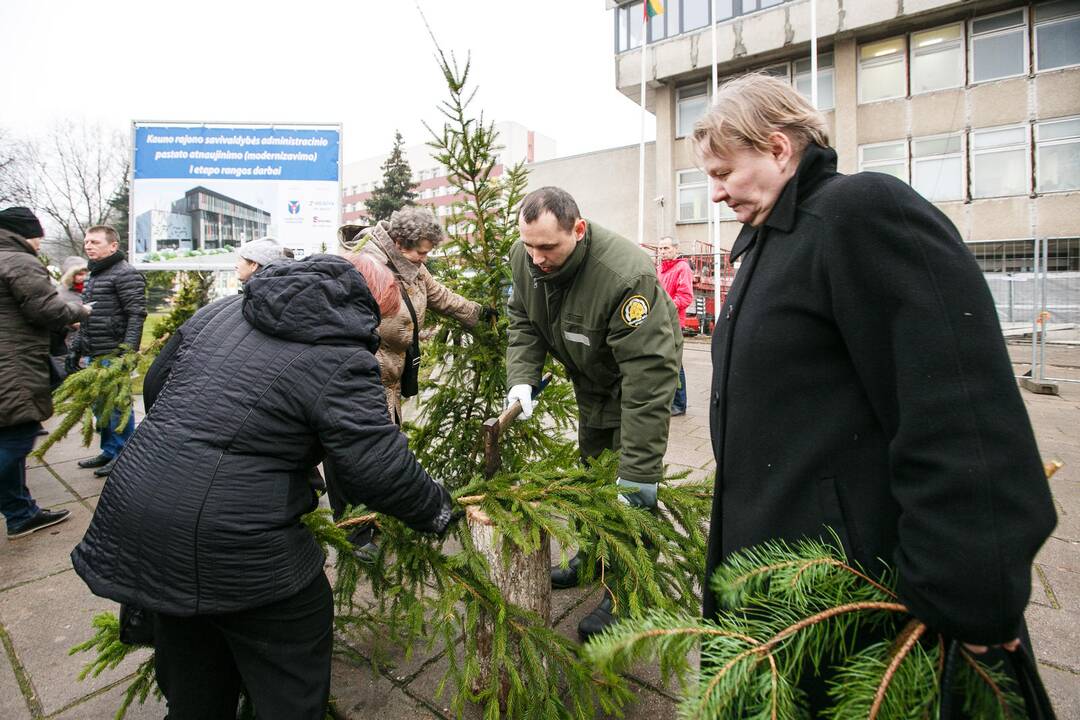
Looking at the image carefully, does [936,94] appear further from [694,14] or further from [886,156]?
[694,14]

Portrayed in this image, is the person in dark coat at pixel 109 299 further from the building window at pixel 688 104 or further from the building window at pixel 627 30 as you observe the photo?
the building window at pixel 627 30

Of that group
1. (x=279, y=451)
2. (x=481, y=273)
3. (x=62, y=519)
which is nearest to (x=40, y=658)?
(x=62, y=519)

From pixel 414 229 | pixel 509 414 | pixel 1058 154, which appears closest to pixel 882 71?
pixel 1058 154

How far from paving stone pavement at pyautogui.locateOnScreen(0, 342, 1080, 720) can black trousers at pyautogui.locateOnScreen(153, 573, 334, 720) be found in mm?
624

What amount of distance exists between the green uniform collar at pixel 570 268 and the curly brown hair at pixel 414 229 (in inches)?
33.4

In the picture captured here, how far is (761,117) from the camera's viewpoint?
4.02 feet

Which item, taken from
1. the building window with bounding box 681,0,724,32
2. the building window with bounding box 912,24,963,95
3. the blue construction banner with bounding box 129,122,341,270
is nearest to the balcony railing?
the building window with bounding box 681,0,724,32

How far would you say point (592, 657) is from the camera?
0.92m

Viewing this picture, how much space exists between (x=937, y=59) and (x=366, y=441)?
25.9 metres

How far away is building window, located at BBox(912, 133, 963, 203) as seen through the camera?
2013 centimetres

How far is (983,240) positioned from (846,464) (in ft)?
77.5

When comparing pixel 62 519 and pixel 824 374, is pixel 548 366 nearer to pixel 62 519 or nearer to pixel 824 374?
pixel 824 374

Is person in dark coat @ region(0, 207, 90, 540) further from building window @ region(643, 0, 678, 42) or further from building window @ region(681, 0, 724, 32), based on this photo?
building window @ region(643, 0, 678, 42)

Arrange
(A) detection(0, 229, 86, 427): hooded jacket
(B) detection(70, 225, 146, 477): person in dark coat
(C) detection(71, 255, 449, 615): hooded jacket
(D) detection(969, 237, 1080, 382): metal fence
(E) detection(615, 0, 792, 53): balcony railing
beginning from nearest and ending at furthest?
1. (C) detection(71, 255, 449, 615): hooded jacket
2. (A) detection(0, 229, 86, 427): hooded jacket
3. (B) detection(70, 225, 146, 477): person in dark coat
4. (D) detection(969, 237, 1080, 382): metal fence
5. (E) detection(615, 0, 792, 53): balcony railing
